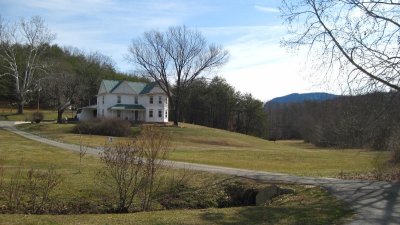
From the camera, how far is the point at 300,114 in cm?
12962

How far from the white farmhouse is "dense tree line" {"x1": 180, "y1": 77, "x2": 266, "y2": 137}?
17641 millimetres

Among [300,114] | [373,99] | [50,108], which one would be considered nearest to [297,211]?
[373,99]

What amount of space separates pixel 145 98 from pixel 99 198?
70455 mm

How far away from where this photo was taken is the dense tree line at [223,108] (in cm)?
10457

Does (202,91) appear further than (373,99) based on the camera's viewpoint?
Yes

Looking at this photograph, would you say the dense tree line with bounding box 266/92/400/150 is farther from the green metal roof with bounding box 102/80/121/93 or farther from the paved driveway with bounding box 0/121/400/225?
the green metal roof with bounding box 102/80/121/93

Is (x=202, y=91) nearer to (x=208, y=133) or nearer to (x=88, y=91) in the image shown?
(x=88, y=91)

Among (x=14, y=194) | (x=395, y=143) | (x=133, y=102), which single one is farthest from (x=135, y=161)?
(x=133, y=102)

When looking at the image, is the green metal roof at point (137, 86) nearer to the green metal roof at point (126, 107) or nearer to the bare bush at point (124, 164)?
the green metal roof at point (126, 107)

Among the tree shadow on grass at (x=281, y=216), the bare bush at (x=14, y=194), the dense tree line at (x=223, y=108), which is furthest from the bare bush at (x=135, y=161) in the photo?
the dense tree line at (x=223, y=108)

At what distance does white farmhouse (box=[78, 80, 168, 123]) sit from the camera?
83938 millimetres

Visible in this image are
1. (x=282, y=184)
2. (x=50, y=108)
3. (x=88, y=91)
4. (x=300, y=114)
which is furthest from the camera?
(x=300, y=114)

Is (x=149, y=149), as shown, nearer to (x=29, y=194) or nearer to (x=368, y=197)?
(x=29, y=194)

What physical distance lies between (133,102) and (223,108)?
91.0ft
